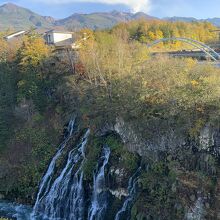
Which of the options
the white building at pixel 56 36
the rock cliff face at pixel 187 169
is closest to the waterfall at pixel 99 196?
the rock cliff face at pixel 187 169

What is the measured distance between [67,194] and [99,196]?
312 cm

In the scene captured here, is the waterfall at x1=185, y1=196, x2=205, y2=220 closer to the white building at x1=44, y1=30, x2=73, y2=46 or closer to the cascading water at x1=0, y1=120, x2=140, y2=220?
the cascading water at x1=0, y1=120, x2=140, y2=220

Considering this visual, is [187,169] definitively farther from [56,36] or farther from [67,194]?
[56,36]

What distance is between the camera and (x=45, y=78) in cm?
3597

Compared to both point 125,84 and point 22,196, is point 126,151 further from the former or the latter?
point 22,196

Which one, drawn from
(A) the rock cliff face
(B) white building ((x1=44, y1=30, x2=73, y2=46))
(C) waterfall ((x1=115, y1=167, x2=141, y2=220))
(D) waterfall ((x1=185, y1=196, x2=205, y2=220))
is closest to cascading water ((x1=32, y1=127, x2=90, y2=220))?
(C) waterfall ((x1=115, y1=167, x2=141, y2=220))

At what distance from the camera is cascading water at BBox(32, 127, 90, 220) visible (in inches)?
933

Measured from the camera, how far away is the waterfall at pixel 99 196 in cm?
2194

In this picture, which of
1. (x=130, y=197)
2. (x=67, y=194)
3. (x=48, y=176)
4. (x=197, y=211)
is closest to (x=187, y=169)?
(x=197, y=211)

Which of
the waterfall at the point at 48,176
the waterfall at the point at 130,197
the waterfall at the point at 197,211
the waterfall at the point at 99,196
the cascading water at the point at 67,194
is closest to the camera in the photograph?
the waterfall at the point at 197,211

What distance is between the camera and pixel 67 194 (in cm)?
2444

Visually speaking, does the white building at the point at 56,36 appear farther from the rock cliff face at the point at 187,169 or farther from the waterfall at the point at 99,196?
the rock cliff face at the point at 187,169

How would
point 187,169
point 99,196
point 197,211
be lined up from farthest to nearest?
point 99,196, point 187,169, point 197,211

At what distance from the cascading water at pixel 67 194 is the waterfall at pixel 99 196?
1203 millimetres
